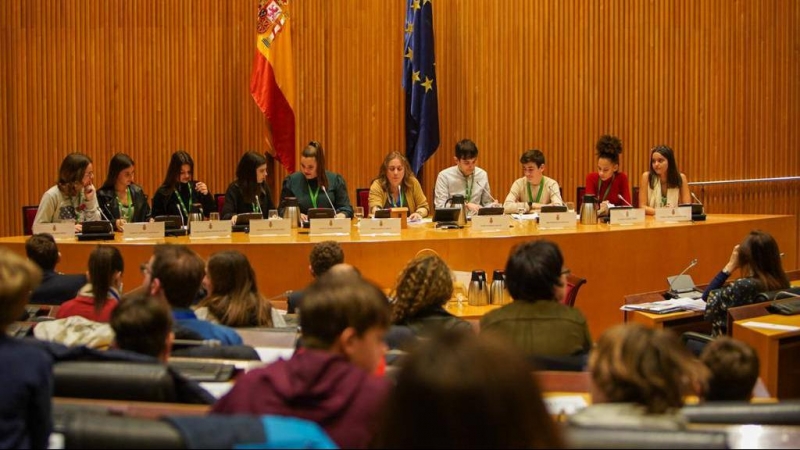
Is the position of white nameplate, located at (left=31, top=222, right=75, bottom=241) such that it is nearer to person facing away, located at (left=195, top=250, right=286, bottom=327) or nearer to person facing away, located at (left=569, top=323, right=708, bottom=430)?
person facing away, located at (left=195, top=250, right=286, bottom=327)

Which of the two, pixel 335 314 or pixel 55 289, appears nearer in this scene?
pixel 335 314

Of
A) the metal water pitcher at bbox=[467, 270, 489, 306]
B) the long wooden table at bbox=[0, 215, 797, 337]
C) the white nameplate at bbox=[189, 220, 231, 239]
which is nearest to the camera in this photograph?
the metal water pitcher at bbox=[467, 270, 489, 306]

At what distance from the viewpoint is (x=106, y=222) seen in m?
6.27

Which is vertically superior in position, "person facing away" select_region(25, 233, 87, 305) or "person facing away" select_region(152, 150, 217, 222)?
"person facing away" select_region(152, 150, 217, 222)

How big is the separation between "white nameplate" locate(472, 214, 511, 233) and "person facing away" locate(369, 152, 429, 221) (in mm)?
1046

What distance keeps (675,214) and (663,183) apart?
2.10ft

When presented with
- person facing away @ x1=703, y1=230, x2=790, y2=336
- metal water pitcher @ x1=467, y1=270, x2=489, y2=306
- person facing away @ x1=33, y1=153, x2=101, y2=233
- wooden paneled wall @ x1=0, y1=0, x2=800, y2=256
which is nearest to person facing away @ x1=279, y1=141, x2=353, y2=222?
person facing away @ x1=33, y1=153, x2=101, y2=233

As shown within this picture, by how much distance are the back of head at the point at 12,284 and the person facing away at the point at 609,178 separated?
19.9ft

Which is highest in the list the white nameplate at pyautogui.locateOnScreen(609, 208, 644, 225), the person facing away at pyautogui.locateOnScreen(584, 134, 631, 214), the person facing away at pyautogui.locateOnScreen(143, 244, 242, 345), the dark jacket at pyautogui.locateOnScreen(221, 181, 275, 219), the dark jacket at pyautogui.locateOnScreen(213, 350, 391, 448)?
the person facing away at pyautogui.locateOnScreen(584, 134, 631, 214)

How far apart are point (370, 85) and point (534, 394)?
27.3 ft

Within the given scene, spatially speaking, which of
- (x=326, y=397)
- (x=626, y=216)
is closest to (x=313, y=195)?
(x=626, y=216)

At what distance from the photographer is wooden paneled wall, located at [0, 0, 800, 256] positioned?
9133mm

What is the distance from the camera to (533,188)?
26.3 ft

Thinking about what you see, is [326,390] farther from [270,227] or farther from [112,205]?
[112,205]
